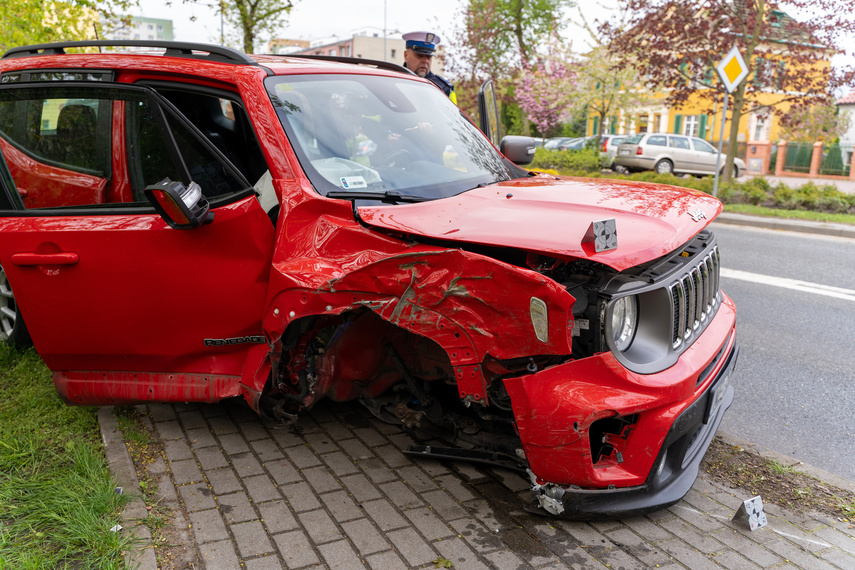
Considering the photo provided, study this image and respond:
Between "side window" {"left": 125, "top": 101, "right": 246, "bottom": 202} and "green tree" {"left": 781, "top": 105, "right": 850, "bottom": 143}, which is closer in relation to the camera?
"side window" {"left": 125, "top": 101, "right": 246, "bottom": 202}

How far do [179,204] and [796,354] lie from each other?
4709 millimetres

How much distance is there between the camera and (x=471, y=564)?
8.70ft

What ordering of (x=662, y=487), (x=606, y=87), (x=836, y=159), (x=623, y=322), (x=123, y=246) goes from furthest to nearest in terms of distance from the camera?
1. (x=836, y=159)
2. (x=606, y=87)
3. (x=123, y=246)
4. (x=662, y=487)
5. (x=623, y=322)

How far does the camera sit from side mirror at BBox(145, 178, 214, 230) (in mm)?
2916

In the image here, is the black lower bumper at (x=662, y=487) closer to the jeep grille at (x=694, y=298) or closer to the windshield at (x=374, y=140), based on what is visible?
the jeep grille at (x=694, y=298)

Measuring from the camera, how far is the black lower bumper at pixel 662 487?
8.80 feet

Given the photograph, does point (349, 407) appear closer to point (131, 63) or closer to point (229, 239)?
point (229, 239)

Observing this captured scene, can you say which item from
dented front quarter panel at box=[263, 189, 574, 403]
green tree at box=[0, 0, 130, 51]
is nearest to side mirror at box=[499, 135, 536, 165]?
dented front quarter panel at box=[263, 189, 574, 403]

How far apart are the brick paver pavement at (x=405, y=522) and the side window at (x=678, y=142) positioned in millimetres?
23578

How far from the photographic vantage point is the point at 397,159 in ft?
11.3

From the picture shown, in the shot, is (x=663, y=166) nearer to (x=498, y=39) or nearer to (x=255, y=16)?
(x=498, y=39)

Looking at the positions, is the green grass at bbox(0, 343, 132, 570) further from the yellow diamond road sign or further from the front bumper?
the yellow diamond road sign

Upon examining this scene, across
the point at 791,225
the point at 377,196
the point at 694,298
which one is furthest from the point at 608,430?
the point at 791,225

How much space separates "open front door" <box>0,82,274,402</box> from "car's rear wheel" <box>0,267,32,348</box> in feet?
4.46
